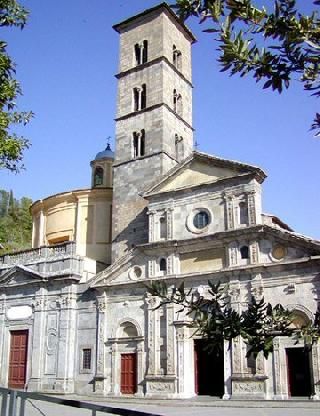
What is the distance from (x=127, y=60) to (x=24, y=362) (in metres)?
20.7

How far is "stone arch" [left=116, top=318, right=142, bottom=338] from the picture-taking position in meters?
25.9

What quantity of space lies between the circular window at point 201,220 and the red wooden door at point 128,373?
7.48 meters

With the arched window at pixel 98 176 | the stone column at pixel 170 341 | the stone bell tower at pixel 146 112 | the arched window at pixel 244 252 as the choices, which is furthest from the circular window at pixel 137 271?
the arched window at pixel 98 176

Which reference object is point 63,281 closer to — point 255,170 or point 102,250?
point 102,250

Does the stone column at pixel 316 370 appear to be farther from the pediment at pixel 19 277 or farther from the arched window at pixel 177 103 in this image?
the arched window at pixel 177 103

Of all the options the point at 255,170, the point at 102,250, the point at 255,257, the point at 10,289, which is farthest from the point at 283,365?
the point at 10,289

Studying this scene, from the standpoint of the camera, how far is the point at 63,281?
93.2 feet

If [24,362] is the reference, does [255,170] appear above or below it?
above

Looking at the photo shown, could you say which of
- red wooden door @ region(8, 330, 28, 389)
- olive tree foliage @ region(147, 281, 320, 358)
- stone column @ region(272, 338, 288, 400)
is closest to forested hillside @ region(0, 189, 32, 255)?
red wooden door @ region(8, 330, 28, 389)

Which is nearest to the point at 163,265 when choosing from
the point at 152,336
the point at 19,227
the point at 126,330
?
the point at 152,336

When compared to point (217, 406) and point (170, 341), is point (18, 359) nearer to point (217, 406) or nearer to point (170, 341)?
point (170, 341)

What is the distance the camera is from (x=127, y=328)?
1033 inches

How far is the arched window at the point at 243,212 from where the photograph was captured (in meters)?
23.9

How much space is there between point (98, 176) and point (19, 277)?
1060 cm
